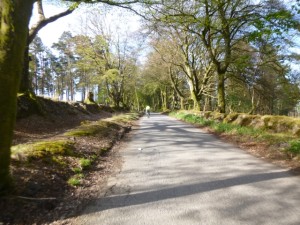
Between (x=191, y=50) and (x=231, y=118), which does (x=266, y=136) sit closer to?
(x=231, y=118)

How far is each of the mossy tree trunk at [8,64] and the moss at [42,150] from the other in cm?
186

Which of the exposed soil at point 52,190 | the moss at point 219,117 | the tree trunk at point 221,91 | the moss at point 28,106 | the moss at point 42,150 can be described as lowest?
the exposed soil at point 52,190

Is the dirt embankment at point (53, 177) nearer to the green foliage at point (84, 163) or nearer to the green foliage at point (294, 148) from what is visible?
the green foliage at point (84, 163)

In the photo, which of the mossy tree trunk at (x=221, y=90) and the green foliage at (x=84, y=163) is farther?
the mossy tree trunk at (x=221, y=90)

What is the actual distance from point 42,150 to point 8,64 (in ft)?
10.1

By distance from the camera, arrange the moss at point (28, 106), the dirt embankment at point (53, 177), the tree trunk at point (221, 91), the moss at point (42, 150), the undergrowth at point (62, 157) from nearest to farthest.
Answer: the dirt embankment at point (53, 177)
the undergrowth at point (62, 157)
the moss at point (42, 150)
the moss at point (28, 106)
the tree trunk at point (221, 91)

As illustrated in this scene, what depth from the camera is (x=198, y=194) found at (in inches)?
193

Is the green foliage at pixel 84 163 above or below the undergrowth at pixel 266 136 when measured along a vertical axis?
below

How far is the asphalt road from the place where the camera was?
3996mm

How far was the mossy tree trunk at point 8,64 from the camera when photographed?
164 inches

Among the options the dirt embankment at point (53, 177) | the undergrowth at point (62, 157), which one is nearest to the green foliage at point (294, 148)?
the dirt embankment at point (53, 177)

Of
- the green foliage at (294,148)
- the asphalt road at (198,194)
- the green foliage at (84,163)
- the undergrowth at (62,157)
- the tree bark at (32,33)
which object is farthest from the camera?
the tree bark at (32,33)

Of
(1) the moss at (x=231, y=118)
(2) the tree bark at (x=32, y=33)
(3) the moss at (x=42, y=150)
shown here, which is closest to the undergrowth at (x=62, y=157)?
(3) the moss at (x=42, y=150)

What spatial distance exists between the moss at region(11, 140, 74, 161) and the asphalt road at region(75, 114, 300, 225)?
1593 mm
